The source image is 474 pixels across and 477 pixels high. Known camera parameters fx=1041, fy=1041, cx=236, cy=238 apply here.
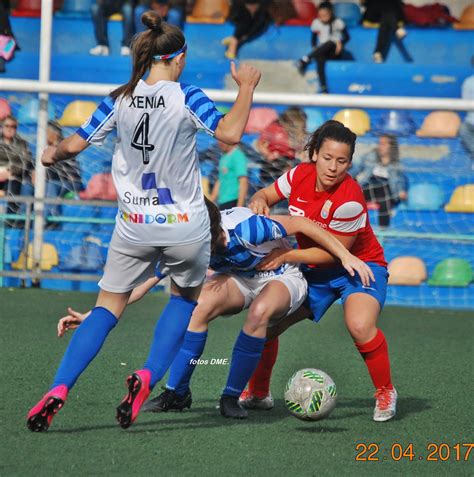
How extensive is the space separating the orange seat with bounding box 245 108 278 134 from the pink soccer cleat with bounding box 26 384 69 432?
7.27 m

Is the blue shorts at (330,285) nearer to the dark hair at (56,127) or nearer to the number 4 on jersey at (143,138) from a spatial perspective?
the number 4 on jersey at (143,138)

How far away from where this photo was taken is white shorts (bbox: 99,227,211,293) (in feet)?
13.7

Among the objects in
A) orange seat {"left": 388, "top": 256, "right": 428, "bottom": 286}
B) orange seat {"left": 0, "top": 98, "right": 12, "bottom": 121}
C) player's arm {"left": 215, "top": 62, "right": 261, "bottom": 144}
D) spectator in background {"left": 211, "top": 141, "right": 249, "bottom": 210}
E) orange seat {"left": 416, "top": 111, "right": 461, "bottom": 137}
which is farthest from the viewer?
orange seat {"left": 416, "top": 111, "right": 461, "bottom": 137}

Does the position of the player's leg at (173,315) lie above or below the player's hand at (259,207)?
below

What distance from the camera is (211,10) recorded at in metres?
13.4

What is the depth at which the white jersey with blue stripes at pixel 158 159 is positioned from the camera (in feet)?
13.3

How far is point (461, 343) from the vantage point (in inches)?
303

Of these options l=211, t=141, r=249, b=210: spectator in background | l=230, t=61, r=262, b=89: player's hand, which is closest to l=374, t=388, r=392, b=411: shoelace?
l=230, t=61, r=262, b=89: player's hand

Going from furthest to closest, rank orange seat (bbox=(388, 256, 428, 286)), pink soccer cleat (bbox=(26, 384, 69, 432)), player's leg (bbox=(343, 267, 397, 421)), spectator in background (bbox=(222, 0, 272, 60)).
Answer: spectator in background (bbox=(222, 0, 272, 60))
orange seat (bbox=(388, 256, 428, 286))
player's leg (bbox=(343, 267, 397, 421))
pink soccer cleat (bbox=(26, 384, 69, 432))

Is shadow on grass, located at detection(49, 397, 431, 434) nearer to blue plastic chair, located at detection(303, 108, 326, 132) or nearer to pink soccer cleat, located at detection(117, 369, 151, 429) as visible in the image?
pink soccer cleat, located at detection(117, 369, 151, 429)

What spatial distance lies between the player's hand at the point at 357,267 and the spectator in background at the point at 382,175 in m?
5.63

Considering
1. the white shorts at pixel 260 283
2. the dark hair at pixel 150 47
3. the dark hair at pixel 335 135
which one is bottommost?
the white shorts at pixel 260 283

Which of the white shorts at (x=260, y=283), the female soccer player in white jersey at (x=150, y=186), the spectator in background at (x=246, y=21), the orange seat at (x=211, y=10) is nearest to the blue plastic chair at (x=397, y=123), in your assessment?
the spectator in background at (x=246, y=21)

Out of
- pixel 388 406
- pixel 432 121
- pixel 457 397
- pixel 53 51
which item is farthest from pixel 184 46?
pixel 53 51
